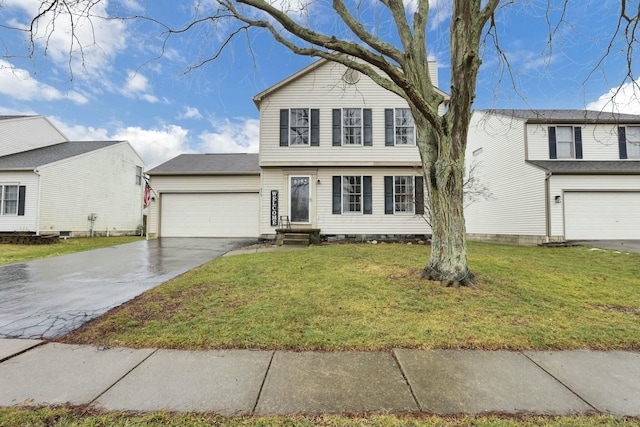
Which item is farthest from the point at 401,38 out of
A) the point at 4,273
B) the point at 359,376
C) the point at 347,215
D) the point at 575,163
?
the point at 575,163

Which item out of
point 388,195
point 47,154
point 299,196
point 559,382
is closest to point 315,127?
point 299,196

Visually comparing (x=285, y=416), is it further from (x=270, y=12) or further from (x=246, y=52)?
(x=246, y=52)

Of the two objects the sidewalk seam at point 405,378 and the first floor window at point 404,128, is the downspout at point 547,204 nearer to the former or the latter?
the first floor window at point 404,128

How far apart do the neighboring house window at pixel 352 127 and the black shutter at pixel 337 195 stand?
1589mm

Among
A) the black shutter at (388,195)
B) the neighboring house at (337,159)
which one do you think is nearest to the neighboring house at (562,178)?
the neighboring house at (337,159)

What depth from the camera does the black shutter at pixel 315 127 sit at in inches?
526

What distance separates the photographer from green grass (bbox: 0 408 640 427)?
199 centimetres

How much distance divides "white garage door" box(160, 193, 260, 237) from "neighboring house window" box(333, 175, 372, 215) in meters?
4.50

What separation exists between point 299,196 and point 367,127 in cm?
433

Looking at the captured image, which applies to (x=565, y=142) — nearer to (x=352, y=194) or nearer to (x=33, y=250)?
(x=352, y=194)

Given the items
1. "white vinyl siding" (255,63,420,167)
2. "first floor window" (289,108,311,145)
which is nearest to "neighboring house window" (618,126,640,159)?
"white vinyl siding" (255,63,420,167)

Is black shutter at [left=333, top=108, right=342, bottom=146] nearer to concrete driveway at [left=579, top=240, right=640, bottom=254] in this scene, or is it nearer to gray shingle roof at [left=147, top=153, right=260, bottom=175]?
gray shingle roof at [left=147, top=153, right=260, bottom=175]

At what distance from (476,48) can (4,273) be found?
1116cm

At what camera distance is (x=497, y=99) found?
6.37 m
